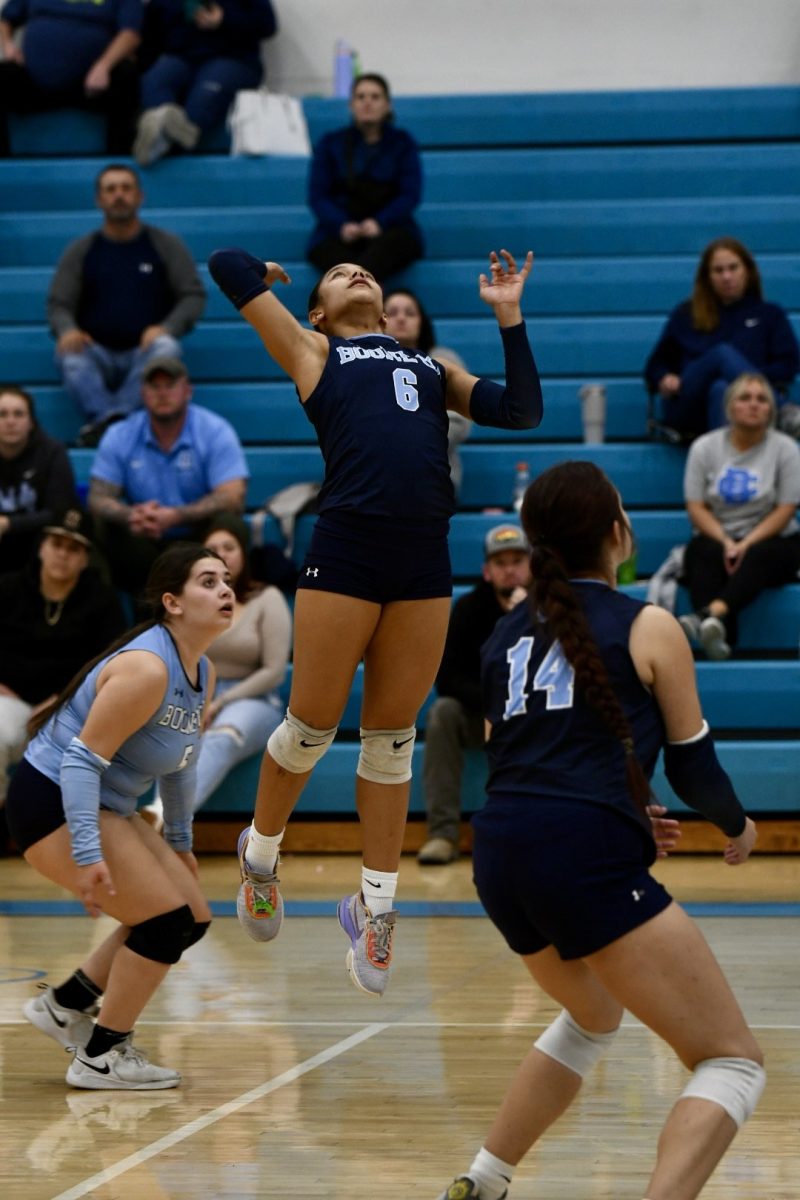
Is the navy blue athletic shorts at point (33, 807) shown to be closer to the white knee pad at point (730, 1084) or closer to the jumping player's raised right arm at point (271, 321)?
the jumping player's raised right arm at point (271, 321)

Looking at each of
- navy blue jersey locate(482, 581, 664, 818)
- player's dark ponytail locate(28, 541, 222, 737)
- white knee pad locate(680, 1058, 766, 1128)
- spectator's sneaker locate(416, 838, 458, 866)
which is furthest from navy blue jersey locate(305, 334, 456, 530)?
spectator's sneaker locate(416, 838, 458, 866)

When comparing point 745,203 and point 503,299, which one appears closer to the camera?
point 503,299

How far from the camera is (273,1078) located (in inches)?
184

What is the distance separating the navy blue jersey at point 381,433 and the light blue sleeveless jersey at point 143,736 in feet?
2.07

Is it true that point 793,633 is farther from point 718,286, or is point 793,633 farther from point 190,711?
point 190,711

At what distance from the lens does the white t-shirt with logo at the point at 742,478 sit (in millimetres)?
8789

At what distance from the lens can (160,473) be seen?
9.16 m

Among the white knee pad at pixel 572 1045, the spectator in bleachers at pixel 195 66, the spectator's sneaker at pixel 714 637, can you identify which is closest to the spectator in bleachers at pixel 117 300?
the spectator in bleachers at pixel 195 66

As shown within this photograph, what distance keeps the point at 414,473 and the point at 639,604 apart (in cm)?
128

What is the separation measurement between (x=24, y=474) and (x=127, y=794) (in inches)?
183

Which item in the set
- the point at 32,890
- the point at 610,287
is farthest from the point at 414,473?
the point at 610,287

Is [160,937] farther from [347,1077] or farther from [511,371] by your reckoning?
[511,371]

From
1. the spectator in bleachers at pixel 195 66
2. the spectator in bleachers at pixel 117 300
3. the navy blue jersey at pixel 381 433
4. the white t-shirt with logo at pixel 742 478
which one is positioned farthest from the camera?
the spectator in bleachers at pixel 195 66

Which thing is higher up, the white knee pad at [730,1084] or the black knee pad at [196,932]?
the white knee pad at [730,1084]
